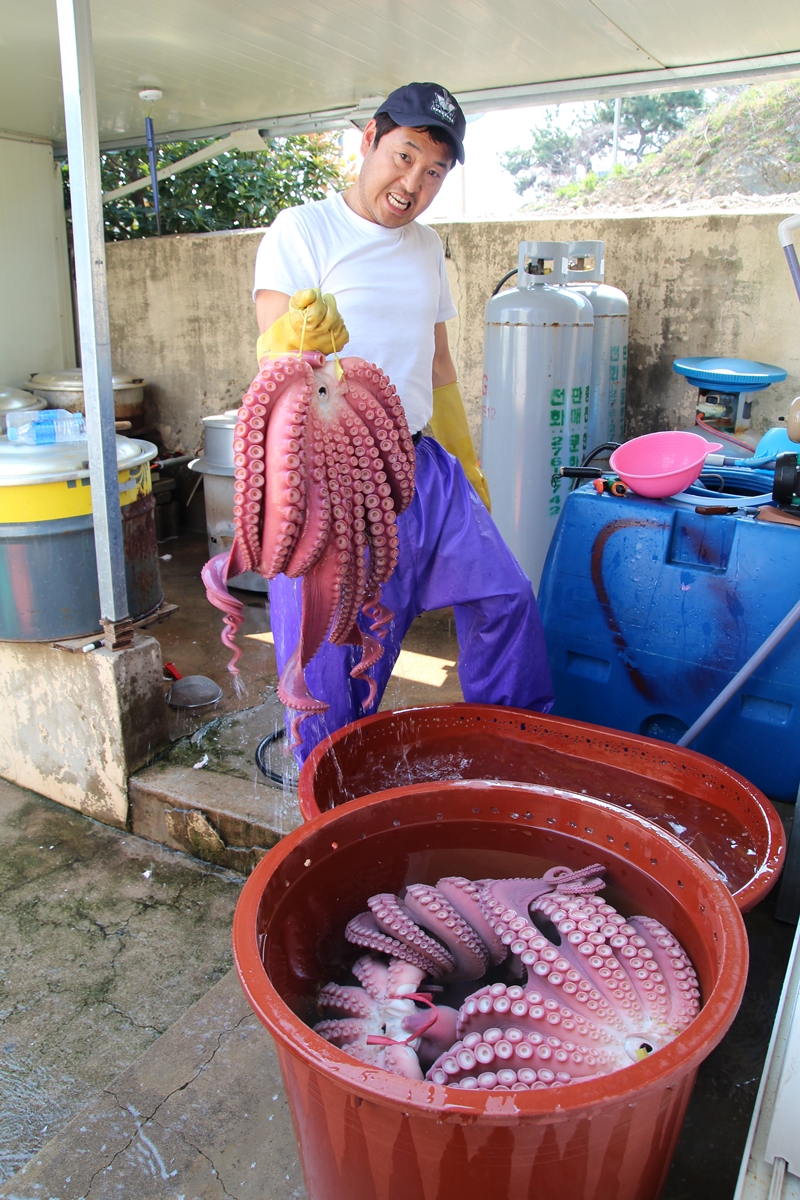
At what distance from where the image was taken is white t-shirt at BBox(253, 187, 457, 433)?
2064 millimetres

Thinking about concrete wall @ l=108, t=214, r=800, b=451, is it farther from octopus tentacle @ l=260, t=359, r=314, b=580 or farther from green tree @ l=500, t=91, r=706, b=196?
green tree @ l=500, t=91, r=706, b=196

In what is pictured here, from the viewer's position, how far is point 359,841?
5.83 feet

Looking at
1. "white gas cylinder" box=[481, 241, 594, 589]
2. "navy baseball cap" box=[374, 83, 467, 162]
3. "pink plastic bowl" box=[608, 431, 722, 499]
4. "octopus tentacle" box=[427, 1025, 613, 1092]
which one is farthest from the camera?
"white gas cylinder" box=[481, 241, 594, 589]

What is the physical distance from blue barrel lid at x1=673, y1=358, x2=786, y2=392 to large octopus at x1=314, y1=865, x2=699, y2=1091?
8.97 feet

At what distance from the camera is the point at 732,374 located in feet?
12.2

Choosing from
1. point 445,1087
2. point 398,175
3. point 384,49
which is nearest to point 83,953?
point 445,1087

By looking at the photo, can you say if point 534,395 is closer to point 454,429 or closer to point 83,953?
point 454,429

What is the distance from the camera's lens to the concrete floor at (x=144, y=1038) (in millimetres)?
1686

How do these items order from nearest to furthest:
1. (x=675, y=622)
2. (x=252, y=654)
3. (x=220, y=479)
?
(x=675, y=622)
(x=252, y=654)
(x=220, y=479)

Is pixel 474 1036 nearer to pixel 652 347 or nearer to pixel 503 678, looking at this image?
pixel 503 678

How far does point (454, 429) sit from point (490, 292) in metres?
2.63

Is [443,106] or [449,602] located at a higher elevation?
[443,106]

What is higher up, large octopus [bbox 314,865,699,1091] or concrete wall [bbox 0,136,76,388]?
concrete wall [bbox 0,136,76,388]

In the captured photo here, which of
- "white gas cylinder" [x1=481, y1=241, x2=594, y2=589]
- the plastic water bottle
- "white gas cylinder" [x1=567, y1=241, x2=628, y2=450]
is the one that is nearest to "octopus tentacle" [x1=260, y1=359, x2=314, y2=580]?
the plastic water bottle
